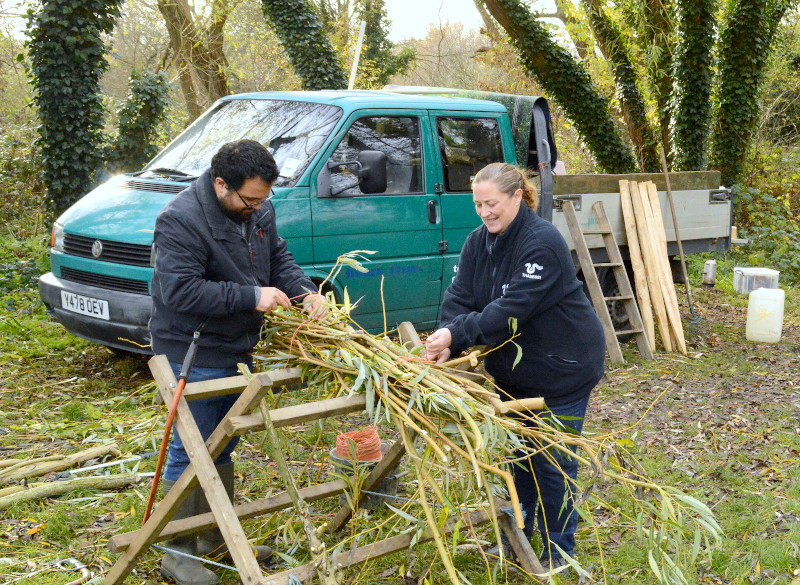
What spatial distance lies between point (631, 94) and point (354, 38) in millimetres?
10426

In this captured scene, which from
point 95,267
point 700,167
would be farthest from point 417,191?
point 700,167

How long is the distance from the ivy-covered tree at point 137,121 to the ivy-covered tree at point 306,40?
11.6 feet

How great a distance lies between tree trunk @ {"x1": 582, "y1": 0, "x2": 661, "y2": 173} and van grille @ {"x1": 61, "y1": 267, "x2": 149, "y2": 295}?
12.7m

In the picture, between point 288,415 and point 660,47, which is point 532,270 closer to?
point 288,415

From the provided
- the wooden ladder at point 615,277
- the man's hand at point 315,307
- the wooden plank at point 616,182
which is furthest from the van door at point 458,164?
the man's hand at point 315,307

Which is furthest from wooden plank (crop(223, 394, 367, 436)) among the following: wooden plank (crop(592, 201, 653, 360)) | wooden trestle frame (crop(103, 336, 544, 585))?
wooden plank (crop(592, 201, 653, 360))

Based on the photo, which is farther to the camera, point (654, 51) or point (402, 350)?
point (654, 51)

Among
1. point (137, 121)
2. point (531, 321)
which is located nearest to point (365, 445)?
point (531, 321)

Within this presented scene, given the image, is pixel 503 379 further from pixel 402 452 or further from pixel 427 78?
pixel 427 78

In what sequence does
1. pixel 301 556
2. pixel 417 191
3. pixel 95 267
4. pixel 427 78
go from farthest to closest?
pixel 427 78
pixel 417 191
pixel 95 267
pixel 301 556

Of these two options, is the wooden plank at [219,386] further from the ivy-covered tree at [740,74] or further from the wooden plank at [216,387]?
the ivy-covered tree at [740,74]

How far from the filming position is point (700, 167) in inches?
598

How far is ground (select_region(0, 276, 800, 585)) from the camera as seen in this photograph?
4039 millimetres

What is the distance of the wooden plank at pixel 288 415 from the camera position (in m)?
2.86
